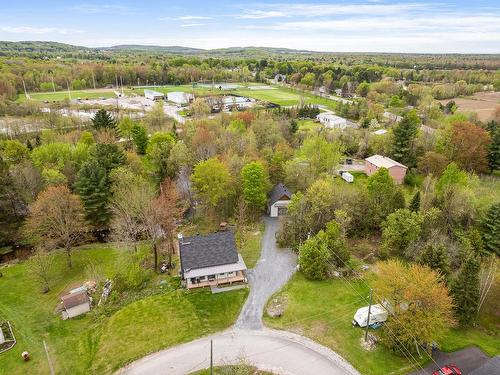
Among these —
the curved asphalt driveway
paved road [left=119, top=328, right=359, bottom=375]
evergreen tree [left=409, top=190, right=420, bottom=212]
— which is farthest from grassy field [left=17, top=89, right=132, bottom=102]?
evergreen tree [left=409, top=190, right=420, bottom=212]

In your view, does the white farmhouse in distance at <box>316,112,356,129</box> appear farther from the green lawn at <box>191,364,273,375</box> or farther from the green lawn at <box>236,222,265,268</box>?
the green lawn at <box>191,364,273,375</box>

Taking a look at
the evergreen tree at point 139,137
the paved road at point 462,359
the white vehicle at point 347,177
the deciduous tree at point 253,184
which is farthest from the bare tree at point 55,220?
the white vehicle at point 347,177

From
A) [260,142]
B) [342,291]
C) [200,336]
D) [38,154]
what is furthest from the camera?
[260,142]

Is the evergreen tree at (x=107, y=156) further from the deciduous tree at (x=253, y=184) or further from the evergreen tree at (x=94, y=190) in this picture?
the deciduous tree at (x=253, y=184)

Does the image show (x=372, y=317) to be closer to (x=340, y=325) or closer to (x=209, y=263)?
(x=340, y=325)

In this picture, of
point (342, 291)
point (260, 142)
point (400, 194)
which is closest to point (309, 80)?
point (260, 142)

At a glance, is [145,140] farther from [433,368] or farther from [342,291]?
[433,368]

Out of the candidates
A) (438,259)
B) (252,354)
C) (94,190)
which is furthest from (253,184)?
(252,354)
